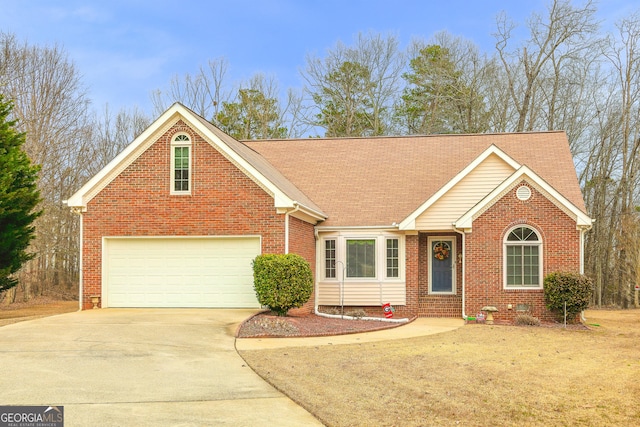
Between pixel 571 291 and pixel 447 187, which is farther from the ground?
pixel 447 187

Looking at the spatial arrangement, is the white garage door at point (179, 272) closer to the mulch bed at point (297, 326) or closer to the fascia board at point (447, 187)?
the mulch bed at point (297, 326)

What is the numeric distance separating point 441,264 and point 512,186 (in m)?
3.39

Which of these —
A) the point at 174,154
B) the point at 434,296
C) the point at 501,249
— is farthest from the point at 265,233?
the point at 501,249

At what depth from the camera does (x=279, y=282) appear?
16219mm

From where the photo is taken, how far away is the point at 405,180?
22.7 m

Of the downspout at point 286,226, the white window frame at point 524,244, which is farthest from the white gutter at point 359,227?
the white window frame at point 524,244

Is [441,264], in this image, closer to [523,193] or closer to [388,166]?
[523,193]

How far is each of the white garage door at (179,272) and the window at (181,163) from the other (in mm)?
1468

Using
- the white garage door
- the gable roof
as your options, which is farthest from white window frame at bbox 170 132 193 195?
the white garage door

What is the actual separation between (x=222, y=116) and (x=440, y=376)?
32.5 metres

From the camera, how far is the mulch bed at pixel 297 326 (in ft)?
47.1

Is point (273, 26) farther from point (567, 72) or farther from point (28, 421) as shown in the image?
point (28, 421)

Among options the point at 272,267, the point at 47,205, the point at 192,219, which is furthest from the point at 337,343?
the point at 47,205

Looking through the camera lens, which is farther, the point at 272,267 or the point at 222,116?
the point at 222,116
